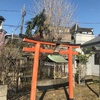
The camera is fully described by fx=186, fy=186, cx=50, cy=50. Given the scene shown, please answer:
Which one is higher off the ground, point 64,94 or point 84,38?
point 84,38

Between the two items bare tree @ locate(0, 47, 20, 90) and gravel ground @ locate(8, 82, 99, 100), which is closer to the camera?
bare tree @ locate(0, 47, 20, 90)

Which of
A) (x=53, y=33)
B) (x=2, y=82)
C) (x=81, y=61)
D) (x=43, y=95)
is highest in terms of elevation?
(x=53, y=33)

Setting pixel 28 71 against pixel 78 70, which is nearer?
pixel 28 71

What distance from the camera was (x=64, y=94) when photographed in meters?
9.33

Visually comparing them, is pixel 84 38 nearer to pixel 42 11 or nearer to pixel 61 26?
pixel 61 26

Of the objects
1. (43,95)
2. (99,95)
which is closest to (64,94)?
(43,95)

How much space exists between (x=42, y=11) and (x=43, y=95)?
12550mm

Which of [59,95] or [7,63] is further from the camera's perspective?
[59,95]

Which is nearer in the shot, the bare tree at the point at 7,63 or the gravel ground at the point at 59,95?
the bare tree at the point at 7,63

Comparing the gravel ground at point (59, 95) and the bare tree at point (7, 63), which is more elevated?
the bare tree at point (7, 63)

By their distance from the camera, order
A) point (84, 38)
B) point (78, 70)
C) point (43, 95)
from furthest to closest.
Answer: point (84, 38)
point (78, 70)
point (43, 95)

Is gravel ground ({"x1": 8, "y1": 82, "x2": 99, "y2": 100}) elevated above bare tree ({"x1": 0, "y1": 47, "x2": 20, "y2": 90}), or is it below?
below

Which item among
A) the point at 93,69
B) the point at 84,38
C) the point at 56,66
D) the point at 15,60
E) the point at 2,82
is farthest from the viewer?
the point at 84,38

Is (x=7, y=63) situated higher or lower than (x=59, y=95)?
higher
